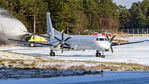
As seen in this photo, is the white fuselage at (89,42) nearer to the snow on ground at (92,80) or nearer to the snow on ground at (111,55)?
the snow on ground at (111,55)

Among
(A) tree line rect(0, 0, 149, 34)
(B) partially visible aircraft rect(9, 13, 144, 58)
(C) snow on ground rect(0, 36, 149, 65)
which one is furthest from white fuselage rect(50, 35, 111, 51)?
(A) tree line rect(0, 0, 149, 34)

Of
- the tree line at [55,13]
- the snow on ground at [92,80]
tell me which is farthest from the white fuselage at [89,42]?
the tree line at [55,13]

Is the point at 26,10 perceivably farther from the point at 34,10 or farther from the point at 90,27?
the point at 90,27

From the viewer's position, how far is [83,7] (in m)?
151

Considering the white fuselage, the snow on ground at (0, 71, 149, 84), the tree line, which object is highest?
the tree line

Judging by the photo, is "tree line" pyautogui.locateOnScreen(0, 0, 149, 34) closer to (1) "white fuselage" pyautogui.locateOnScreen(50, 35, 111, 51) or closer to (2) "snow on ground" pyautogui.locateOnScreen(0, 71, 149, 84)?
(1) "white fuselage" pyautogui.locateOnScreen(50, 35, 111, 51)

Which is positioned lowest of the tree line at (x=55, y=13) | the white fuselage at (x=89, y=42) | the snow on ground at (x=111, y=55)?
the snow on ground at (x=111, y=55)

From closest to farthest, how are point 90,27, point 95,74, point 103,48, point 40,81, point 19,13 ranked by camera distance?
1. point 40,81
2. point 95,74
3. point 103,48
4. point 19,13
5. point 90,27

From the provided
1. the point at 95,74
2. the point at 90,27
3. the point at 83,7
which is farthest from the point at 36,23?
the point at 95,74

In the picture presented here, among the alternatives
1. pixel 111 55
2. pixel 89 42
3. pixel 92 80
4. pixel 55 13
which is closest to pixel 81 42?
pixel 89 42

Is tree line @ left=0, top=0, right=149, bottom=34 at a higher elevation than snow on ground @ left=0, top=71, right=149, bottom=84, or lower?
higher

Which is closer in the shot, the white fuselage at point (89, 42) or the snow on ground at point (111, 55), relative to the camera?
the snow on ground at point (111, 55)

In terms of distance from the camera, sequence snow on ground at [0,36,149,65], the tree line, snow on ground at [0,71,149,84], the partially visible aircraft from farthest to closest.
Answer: the tree line → the partially visible aircraft → snow on ground at [0,36,149,65] → snow on ground at [0,71,149,84]

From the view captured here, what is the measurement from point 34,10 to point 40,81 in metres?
76.6
